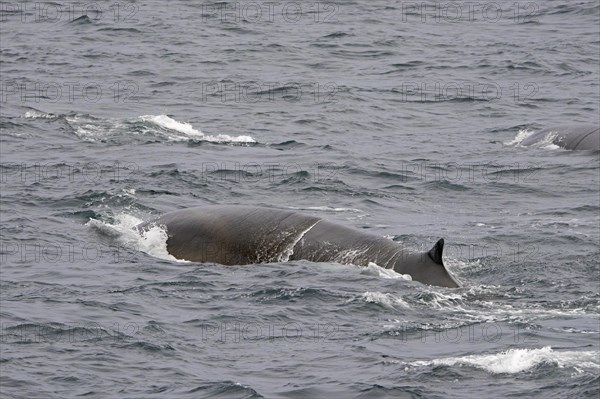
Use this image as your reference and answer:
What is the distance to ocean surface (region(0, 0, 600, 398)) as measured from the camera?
56.7 feet

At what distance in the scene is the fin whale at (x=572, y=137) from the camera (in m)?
32.8

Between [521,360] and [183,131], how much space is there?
1909 centimetres

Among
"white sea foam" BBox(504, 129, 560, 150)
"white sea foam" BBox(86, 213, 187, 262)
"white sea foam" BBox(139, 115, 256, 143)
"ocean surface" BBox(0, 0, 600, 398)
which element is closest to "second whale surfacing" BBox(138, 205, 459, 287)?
"white sea foam" BBox(86, 213, 187, 262)

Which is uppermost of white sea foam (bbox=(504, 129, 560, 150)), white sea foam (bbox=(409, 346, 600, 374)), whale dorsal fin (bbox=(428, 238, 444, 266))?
whale dorsal fin (bbox=(428, 238, 444, 266))

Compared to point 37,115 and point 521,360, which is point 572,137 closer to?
point 37,115

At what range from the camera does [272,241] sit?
72.2 ft

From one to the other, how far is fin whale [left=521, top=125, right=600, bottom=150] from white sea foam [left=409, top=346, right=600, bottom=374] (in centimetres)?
1590

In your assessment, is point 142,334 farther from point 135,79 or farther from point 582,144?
Result: point 135,79

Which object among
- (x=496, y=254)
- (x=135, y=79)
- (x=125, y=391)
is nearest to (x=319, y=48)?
(x=135, y=79)

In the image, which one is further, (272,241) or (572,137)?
(572,137)

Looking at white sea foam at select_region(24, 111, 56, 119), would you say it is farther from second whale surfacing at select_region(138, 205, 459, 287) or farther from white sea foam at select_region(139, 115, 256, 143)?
second whale surfacing at select_region(138, 205, 459, 287)

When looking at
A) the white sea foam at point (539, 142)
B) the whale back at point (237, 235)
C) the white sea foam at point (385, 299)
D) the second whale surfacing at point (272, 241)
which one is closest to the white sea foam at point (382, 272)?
the second whale surfacing at point (272, 241)

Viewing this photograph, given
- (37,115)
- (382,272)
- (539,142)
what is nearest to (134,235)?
(382,272)

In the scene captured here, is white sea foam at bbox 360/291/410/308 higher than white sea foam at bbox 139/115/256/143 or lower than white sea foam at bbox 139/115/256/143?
higher
